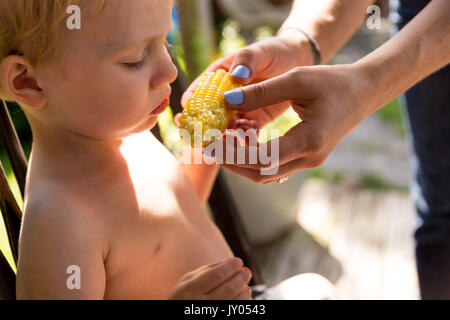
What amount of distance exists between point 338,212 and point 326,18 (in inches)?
57.7

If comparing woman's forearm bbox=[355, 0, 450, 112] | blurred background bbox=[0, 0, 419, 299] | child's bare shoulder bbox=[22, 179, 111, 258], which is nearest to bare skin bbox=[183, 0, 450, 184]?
woman's forearm bbox=[355, 0, 450, 112]

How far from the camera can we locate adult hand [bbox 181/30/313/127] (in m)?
1.25

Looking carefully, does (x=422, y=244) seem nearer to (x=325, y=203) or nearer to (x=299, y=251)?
(x=299, y=251)

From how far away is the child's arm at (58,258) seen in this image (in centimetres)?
98

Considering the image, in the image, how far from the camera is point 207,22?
414cm

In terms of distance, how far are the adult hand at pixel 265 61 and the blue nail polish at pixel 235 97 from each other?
143 millimetres

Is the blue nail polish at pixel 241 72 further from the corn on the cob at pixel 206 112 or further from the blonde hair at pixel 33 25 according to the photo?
the blonde hair at pixel 33 25

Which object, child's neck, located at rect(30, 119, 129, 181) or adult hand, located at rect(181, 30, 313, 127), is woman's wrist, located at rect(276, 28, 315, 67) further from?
child's neck, located at rect(30, 119, 129, 181)

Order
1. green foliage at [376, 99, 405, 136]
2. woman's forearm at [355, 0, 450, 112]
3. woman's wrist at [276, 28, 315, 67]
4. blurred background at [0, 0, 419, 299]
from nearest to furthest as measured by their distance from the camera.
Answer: woman's forearm at [355, 0, 450, 112]
woman's wrist at [276, 28, 315, 67]
blurred background at [0, 0, 419, 299]
green foliage at [376, 99, 405, 136]

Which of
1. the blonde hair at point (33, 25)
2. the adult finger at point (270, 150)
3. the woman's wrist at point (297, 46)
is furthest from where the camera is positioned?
the woman's wrist at point (297, 46)

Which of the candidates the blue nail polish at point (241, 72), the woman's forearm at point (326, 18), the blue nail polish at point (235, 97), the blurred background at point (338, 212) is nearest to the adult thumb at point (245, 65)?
the blue nail polish at point (241, 72)

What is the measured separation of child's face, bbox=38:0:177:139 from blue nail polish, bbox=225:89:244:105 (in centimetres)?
12

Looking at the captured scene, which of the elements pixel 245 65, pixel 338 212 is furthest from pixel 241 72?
pixel 338 212

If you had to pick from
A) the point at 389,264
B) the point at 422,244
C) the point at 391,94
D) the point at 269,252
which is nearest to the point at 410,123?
the point at 422,244
